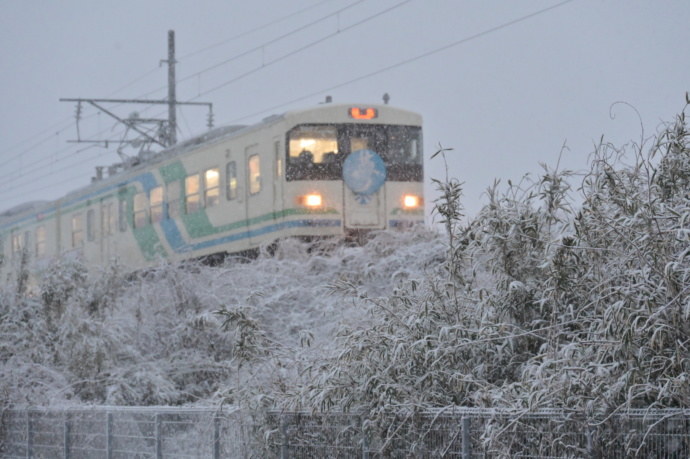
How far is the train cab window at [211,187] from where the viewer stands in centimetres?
1864

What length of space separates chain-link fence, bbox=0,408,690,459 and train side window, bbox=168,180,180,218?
8.87m

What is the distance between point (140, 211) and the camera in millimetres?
21406

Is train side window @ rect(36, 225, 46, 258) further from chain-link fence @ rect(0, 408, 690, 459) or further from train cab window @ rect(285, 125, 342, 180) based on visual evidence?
chain-link fence @ rect(0, 408, 690, 459)

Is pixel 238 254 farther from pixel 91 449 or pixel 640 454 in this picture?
pixel 640 454

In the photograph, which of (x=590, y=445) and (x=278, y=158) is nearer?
(x=590, y=445)

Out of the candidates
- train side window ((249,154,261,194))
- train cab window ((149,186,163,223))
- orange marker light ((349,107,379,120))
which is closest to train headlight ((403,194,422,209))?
orange marker light ((349,107,379,120))

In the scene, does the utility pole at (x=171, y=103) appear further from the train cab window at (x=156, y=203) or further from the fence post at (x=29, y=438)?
the fence post at (x=29, y=438)

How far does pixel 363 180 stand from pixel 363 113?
4.13 feet

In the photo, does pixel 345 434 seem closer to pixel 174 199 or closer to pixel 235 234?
pixel 235 234

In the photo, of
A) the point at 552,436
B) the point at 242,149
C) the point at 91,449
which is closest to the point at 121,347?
the point at 91,449

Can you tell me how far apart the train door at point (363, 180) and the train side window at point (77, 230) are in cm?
957

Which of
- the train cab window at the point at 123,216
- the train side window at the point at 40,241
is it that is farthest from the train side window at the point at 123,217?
the train side window at the point at 40,241

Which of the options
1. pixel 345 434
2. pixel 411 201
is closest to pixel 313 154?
pixel 411 201

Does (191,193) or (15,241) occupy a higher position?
(191,193)
